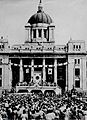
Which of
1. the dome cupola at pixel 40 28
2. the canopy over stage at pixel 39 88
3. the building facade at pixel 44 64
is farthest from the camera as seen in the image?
the dome cupola at pixel 40 28

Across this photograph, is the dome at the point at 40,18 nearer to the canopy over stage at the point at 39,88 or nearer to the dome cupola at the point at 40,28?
the dome cupola at the point at 40,28

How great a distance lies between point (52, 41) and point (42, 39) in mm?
3015

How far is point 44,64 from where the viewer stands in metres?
126

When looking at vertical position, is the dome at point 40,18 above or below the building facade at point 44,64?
above

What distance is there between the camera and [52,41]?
139m

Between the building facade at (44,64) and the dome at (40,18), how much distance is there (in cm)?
907

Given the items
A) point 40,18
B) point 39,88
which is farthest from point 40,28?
point 39,88

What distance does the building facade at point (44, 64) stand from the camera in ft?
412

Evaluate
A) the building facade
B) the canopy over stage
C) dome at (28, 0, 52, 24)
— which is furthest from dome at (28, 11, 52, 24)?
the canopy over stage

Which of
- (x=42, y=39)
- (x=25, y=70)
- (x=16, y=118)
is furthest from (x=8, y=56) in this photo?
(x=16, y=118)

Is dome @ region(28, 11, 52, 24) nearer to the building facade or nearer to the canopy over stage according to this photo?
the building facade

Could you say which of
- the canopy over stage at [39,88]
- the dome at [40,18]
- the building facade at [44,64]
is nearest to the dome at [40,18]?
the dome at [40,18]

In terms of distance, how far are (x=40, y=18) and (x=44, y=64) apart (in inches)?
740

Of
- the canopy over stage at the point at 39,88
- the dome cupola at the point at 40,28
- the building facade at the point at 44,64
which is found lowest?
the canopy over stage at the point at 39,88
